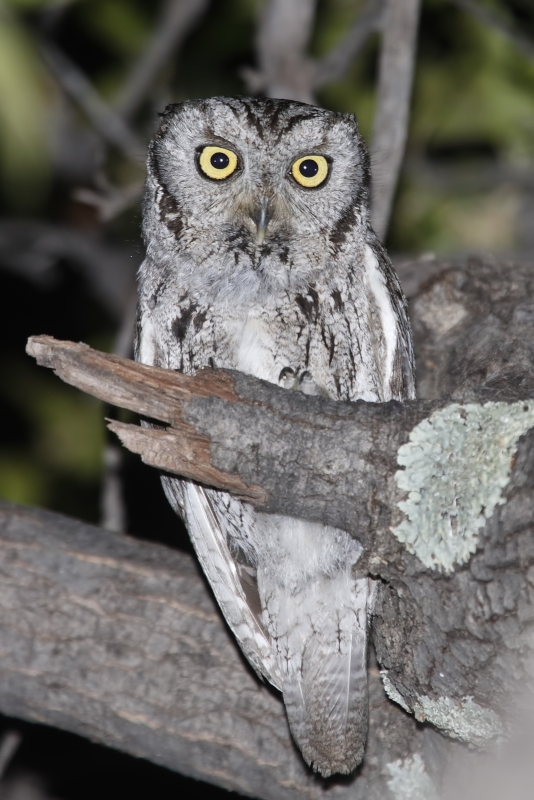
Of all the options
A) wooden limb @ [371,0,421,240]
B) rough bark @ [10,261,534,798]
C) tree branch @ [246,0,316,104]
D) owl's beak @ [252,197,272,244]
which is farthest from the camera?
tree branch @ [246,0,316,104]

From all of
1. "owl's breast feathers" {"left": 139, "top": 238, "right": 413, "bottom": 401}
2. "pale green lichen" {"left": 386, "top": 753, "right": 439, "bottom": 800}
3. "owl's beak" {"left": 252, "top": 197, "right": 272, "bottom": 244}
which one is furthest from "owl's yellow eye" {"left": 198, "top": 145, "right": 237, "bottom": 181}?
"pale green lichen" {"left": 386, "top": 753, "right": 439, "bottom": 800}

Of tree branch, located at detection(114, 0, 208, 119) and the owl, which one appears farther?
tree branch, located at detection(114, 0, 208, 119)

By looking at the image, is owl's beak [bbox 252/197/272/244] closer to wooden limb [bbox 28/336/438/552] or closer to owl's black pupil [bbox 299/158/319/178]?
owl's black pupil [bbox 299/158/319/178]

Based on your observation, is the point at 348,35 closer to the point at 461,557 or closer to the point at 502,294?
the point at 502,294

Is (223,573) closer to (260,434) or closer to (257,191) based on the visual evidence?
(260,434)

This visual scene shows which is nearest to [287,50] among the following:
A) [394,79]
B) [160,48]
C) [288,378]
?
[394,79]

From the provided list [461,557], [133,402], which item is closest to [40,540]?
[133,402]

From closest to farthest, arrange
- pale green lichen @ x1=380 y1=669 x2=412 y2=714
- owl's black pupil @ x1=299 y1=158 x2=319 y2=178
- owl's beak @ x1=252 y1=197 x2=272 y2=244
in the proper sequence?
pale green lichen @ x1=380 y1=669 x2=412 y2=714, owl's beak @ x1=252 y1=197 x2=272 y2=244, owl's black pupil @ x1=299 y1=158 x2=319 y2=178

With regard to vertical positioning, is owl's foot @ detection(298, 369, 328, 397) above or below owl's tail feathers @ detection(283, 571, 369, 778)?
above
